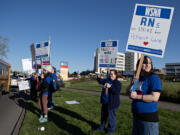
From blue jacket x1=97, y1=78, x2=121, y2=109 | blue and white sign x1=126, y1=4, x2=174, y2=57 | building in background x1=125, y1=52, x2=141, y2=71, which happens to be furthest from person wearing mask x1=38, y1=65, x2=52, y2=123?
building in background x1=125, y1=52, x2=141, y2=71

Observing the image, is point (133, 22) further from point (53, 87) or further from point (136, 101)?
point (53, 87)

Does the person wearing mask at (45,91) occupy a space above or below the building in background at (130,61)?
below

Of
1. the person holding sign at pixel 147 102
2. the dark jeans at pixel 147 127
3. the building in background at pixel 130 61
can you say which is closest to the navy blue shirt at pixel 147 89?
the person holding sign at pixel 147 102

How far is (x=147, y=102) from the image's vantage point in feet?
7.03

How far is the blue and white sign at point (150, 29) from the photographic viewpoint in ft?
8.52

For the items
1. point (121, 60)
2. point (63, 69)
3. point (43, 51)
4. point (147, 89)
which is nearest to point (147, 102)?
point (147, 89)

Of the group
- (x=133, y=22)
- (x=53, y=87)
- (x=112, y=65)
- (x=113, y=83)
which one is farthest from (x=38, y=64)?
(x=133, y=22)

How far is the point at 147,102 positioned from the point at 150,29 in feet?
4.39

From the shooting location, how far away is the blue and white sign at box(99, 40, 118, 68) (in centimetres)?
616

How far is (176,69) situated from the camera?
397ft

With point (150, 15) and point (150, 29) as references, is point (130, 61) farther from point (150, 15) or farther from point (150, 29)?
point (150, 29)

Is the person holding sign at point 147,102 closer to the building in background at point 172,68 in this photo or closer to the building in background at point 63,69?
the building in background at point 63,69

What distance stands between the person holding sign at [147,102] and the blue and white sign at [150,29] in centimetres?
48

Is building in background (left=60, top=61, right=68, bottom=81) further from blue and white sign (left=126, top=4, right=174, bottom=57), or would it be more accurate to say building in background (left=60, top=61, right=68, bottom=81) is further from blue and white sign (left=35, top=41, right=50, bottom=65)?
blue and white sign (left=126, top=4, right=174, bottom=57)
